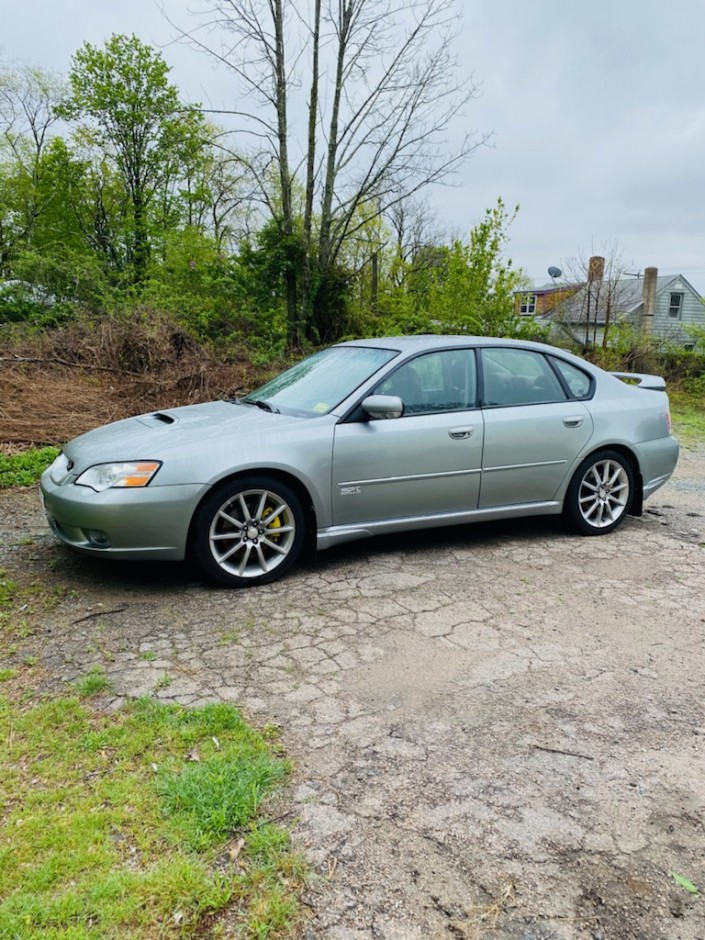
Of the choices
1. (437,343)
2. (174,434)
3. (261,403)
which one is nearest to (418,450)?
(437,343)

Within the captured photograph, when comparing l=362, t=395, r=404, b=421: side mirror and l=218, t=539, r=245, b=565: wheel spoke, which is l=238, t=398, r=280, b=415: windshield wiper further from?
l=218, t=539, r=245, b=565: wheel spoke

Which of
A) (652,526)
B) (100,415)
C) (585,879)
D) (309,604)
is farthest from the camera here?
(100,415)

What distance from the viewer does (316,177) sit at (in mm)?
15414

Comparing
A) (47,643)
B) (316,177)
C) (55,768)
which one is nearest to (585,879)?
(55,768)

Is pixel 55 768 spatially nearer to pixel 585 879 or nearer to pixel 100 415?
pixel 585 879

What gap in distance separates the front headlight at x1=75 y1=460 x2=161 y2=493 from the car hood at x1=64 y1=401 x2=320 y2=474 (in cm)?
5

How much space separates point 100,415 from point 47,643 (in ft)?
19.5

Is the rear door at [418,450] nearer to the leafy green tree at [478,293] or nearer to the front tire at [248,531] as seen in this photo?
the front tire at [248,531]

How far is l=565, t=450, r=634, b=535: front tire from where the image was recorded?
524 centimetres

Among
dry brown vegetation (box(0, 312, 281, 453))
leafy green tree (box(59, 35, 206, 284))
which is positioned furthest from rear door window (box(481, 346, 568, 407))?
leafy green tree (box(59, 35, 206, 284))

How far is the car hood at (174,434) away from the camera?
159 inches

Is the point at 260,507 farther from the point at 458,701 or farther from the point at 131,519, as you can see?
the point at 458,701

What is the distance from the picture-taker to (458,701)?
2.89m

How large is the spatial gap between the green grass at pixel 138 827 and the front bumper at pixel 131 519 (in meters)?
1.24
